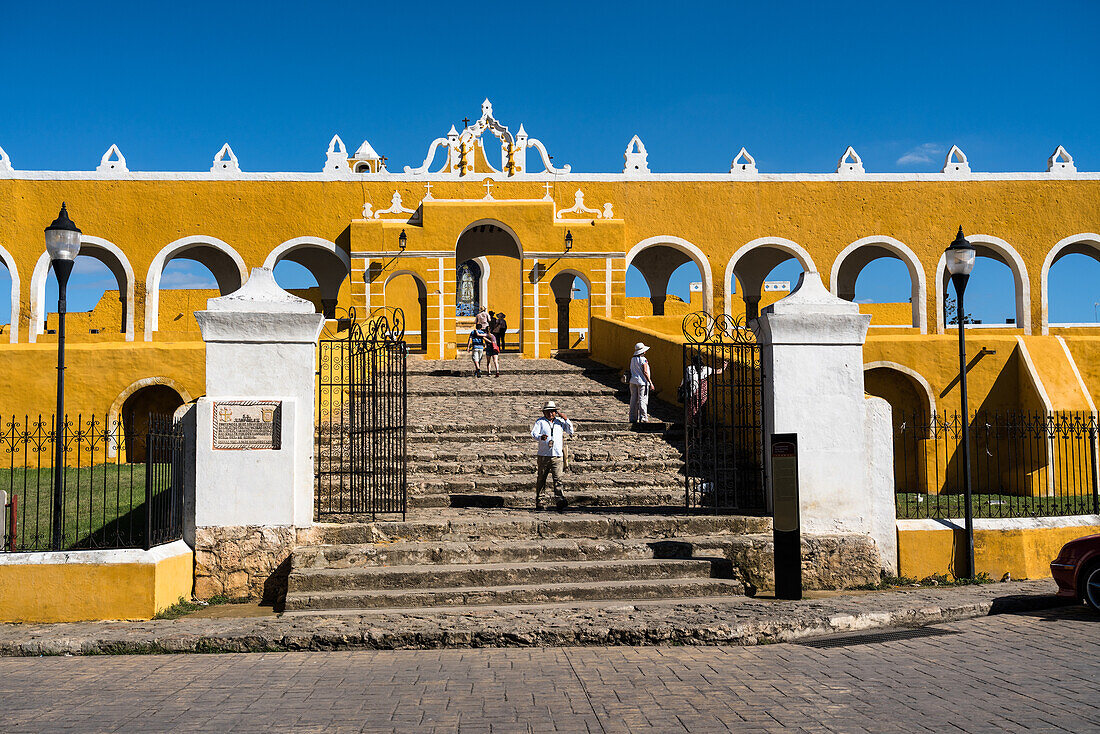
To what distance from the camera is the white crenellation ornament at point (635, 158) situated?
A: 22984 millimetres

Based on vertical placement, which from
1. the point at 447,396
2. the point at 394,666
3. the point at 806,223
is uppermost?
the point at 806,223

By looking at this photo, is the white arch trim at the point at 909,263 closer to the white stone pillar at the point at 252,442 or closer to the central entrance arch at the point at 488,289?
the central entrance arch at the point at 488,289

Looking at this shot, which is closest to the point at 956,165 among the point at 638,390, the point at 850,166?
the point at 850,166

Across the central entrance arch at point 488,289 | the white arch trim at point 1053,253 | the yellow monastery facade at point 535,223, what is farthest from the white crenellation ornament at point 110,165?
the white arch trim at point 1053,253

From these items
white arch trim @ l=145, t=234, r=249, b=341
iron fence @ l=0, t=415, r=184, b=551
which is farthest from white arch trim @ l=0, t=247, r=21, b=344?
iron fence @ l=0, t=415, r=184, b=551

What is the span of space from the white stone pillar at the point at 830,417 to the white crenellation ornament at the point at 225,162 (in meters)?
17.3

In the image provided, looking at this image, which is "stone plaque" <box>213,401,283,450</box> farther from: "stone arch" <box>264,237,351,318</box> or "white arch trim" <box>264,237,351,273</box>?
"stone arch" <box>264,237,351,318</box>

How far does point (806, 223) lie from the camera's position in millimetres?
23297

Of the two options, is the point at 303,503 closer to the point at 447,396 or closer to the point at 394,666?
Answer: the point at 394,666

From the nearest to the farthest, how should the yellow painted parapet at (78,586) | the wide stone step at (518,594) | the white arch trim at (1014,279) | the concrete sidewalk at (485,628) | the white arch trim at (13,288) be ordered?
the concrete sidewalk at (485,628) → the yellow painted parapet at (78,586) → the wide stone step at (518,594) → the white arch trim at (13,288) → the white arch trim at (1014,279)

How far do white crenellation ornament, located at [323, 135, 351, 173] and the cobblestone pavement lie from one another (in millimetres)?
18015

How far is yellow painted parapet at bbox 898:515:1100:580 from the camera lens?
27.6 ft

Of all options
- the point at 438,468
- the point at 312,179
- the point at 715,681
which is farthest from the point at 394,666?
the point at 312,179

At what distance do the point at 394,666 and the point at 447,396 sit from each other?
29.0 feet
